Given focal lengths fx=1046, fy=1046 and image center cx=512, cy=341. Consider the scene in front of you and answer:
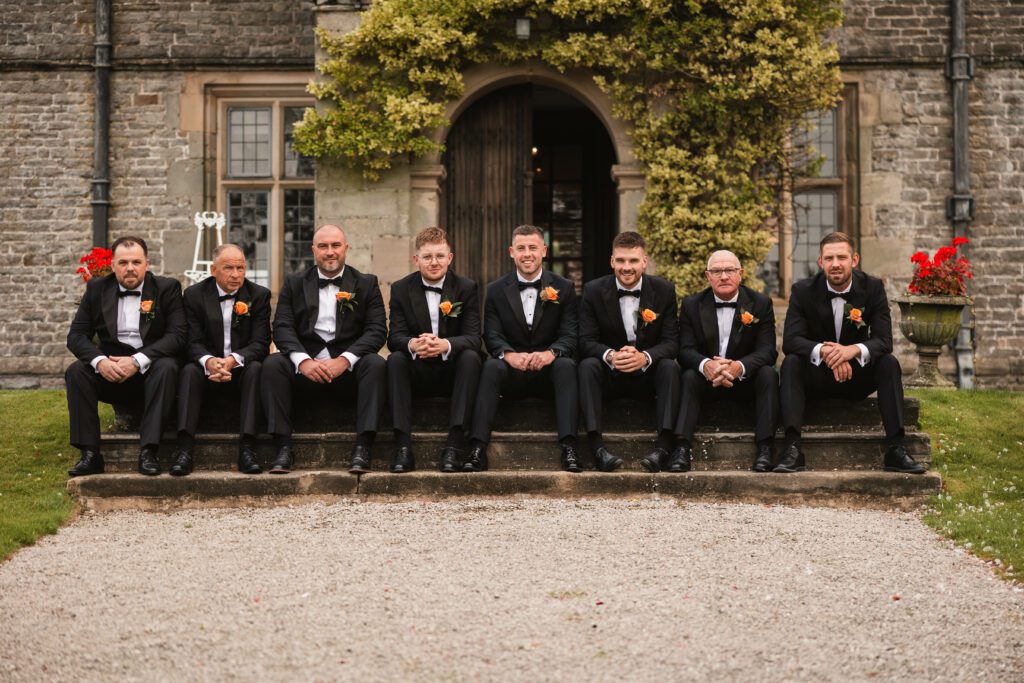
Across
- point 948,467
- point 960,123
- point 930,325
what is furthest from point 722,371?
point 960,123

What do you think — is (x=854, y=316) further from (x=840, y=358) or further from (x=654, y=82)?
(x=654, y=82)

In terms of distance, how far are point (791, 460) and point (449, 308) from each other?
2125 millimetres

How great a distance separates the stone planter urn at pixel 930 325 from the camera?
9188 millimetres

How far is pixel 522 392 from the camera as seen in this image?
6.17 metres

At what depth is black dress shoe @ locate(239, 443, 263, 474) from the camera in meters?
5.69

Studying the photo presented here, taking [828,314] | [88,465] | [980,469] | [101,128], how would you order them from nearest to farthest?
[88,465]
[828,314]
[980,469]
[101,128]

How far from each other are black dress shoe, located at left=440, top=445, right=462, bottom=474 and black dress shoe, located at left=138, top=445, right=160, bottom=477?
5.08 feet

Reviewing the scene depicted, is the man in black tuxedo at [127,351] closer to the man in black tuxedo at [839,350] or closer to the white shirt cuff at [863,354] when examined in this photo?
the man in black tuxedo at [839,350]

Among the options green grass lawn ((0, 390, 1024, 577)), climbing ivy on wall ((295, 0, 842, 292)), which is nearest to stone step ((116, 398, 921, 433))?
green grass lawn ((0, 390, 1024, 577))

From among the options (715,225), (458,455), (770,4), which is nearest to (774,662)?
(458,455)

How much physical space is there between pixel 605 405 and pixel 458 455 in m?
1.03

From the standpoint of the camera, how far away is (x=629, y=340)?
6262mm

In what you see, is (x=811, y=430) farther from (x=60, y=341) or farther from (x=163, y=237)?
(x=60, y=341)

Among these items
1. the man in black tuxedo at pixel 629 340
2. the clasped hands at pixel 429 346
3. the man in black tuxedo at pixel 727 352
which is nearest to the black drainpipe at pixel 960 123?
the man in black tuxedo at pixel 727 352
